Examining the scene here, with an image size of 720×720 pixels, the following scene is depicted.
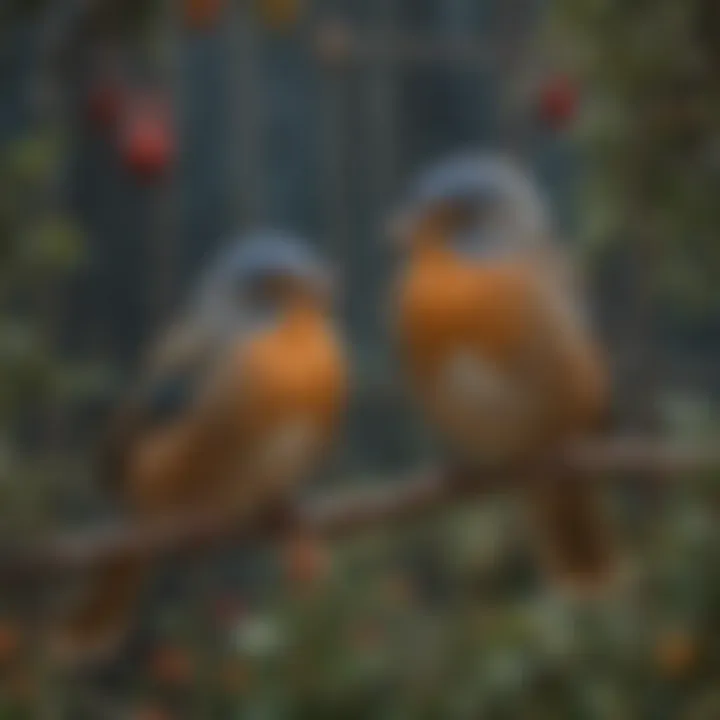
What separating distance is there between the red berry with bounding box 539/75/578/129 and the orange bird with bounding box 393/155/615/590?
20.8 inches

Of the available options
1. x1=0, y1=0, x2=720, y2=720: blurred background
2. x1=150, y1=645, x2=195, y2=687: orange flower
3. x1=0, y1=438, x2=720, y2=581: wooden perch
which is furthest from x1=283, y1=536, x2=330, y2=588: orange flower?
x1=0, y1=438, x2=720, y2=581: wooden perch

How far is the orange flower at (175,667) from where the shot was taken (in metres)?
2.47

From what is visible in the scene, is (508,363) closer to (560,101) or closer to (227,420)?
(227,420)

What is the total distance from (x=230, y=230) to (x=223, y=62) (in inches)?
8.8

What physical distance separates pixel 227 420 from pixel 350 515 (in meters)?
0.41

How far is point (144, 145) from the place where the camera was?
2.19 m

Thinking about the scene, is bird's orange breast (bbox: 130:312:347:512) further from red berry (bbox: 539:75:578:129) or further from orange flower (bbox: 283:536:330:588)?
red berry (bbox: 539:75:578:129)

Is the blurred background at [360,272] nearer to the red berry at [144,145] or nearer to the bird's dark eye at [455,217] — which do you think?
the red berry at [144,145]

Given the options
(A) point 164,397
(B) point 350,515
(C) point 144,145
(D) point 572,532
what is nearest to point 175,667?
(C) point 144,145

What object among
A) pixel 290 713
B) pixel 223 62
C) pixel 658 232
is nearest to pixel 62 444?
pixel 223 62

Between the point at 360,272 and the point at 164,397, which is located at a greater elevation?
the point at 164,397

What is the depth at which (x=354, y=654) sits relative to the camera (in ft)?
6.63

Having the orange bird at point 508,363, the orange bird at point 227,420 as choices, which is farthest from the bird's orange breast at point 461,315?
the orange bird at point 227,420

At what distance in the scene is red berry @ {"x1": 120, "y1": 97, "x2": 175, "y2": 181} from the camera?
7.19 ft
